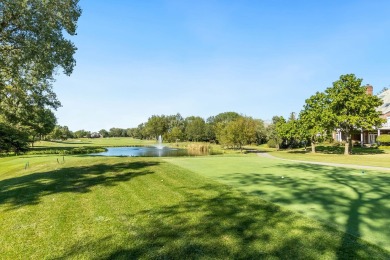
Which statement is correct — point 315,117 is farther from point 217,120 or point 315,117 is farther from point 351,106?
point 217,120

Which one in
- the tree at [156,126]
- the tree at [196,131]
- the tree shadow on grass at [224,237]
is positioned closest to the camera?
the tree shadow on grass at [224,237]

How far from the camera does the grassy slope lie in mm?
5309

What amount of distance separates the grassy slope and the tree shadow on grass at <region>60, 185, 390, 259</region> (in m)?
0.02

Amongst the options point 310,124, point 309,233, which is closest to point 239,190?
point 309,233

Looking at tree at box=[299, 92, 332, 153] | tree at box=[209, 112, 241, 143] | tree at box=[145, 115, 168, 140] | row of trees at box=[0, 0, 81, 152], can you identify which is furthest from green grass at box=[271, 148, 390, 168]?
tree at box=[145, 115, 168, 140]

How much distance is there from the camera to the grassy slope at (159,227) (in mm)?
5309

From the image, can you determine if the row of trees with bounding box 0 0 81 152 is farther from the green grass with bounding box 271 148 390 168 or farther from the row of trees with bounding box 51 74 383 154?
the row of trees with bounding box 51 74 383 154

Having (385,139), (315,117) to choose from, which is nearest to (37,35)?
(315,117)

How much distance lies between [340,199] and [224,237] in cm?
490

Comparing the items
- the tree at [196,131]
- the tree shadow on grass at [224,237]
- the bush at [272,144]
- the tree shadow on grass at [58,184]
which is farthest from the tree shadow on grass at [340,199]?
the tree at [196,131]

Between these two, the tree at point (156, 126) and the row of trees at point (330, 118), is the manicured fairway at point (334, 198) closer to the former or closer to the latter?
the row of trees at point (330, 118)

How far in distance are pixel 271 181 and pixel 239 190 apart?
2.44m

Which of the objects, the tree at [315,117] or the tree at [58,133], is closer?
the tree at [315,117]

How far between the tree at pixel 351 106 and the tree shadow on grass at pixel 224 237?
35.1 m
